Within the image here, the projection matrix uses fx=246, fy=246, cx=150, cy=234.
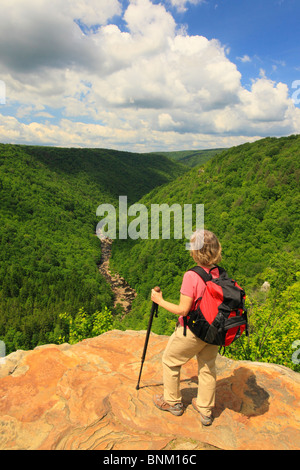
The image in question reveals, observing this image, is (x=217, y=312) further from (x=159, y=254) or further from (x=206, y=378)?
(x=159, y=254)

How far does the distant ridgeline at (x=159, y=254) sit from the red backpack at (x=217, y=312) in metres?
6.76

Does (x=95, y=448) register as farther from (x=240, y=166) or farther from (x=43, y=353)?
(x=240, y=166)

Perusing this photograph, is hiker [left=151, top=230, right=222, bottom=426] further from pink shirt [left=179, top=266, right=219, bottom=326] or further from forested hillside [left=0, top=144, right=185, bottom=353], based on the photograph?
forested hillside [left=0, top=144, right=185, bottom=353]

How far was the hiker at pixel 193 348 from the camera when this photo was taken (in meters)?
3.77

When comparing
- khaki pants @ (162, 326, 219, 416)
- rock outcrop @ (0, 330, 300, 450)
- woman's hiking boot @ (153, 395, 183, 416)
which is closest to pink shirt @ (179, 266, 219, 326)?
khaki pants @ (162, 326, 219, 416)

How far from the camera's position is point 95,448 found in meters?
3.76

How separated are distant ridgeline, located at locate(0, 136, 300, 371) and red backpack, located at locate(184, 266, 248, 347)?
6763mm

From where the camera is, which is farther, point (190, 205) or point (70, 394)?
point (190, 205)

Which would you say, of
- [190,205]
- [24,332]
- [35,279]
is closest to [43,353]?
[24,332]

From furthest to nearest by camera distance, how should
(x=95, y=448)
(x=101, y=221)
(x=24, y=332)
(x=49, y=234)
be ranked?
(x=101, y=221)
(x=49, y=234)
(x=24, y=332)
(x=95, y=448)

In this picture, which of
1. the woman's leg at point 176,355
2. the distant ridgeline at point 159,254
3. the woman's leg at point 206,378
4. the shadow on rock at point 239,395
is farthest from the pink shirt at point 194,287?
the distant ridgeline at point 159,254

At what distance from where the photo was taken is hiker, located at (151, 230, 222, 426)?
377 centimetres
